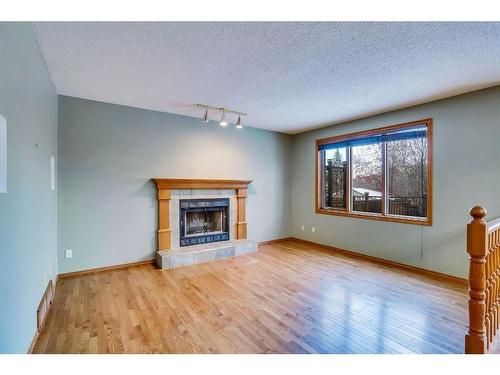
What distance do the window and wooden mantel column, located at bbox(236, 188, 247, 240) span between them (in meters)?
1.57

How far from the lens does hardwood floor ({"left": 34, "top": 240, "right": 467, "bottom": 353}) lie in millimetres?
1903

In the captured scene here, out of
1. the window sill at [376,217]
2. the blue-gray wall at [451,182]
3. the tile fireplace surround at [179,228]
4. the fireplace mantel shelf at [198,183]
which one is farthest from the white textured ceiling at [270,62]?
the window sill at [376,217]

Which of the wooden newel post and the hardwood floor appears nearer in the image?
the wooden newel post

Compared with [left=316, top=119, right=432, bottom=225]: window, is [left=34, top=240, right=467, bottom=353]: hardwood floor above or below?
below

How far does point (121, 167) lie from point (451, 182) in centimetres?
475

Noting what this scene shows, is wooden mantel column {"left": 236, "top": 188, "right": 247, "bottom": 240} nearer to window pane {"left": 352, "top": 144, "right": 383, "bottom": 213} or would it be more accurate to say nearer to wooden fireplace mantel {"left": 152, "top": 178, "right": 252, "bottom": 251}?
wooden fireplace mantel {"left": 152, "top": 178, "right": 252, "bottom": 251}

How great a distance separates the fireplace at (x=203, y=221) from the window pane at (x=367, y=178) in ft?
8.17

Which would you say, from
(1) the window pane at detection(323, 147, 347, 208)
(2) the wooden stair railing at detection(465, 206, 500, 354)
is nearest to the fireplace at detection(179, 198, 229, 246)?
(1) the window pane at detection(323, 147, 347, 208)

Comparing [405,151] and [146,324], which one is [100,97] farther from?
[405,151]

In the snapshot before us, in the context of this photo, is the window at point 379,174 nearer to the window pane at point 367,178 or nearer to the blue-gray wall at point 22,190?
the window pane at point 367,178

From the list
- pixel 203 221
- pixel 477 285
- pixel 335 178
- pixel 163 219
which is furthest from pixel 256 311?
pixel 335 178

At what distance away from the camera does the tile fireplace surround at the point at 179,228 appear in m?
3.90
